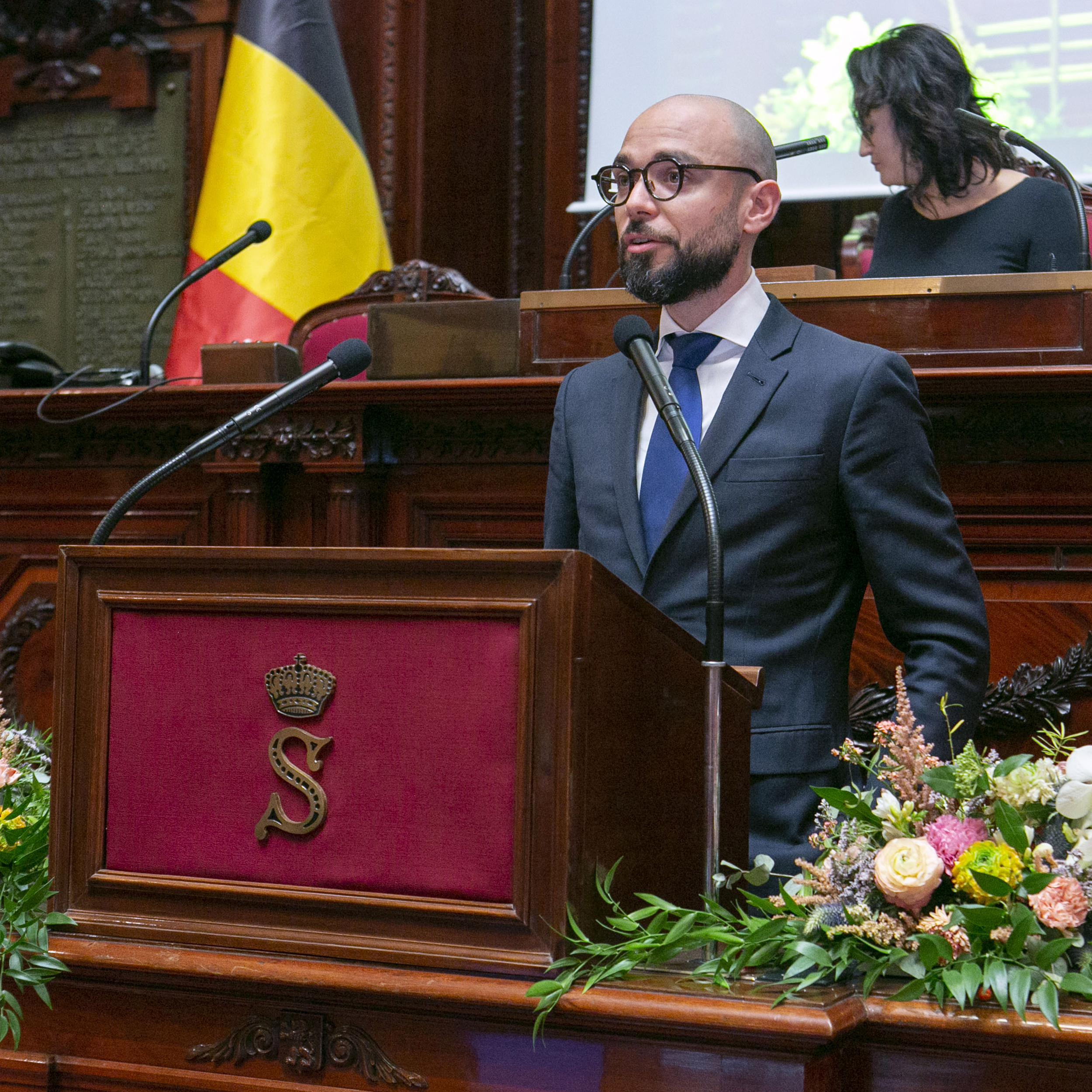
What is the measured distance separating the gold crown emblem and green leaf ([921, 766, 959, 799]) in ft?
1.63

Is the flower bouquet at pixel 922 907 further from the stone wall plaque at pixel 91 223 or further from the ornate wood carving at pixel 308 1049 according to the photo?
the stone wall plaque at pixel 91 223

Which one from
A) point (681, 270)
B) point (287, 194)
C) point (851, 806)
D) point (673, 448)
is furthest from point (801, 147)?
point (287, 194)

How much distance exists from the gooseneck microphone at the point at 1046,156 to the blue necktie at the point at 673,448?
44.8 inches

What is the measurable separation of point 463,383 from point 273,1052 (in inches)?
60.0

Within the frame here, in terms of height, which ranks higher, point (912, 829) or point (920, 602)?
point (920, 602)

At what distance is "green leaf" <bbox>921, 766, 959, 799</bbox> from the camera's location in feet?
3.84

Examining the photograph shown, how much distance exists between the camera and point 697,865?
1.30m

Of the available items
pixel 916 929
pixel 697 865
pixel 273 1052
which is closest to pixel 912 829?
pixel 916 929

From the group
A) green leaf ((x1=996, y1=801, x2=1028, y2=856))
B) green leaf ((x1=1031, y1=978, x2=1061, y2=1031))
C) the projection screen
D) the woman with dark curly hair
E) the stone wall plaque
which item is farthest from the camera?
the stone wall plaque

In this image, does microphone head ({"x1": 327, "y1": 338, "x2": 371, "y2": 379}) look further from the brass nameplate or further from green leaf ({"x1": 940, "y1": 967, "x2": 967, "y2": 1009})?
green leaf ({"x1": 940, "y1": 967, "x2": 967, "y2": 1009})

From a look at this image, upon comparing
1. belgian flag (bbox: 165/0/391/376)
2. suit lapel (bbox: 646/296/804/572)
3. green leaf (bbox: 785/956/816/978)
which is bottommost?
green leaf (bbox: 785/956/816/978)

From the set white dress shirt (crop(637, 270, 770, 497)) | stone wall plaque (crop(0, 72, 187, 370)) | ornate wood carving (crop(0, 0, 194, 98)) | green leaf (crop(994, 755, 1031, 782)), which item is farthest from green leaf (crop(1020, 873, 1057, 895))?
ornate wood carving (crop(0, 0, 194, 98))

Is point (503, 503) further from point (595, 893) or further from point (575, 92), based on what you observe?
point (575, 92)

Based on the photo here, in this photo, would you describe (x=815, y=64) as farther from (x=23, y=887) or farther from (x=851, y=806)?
(x=23, y=887)
